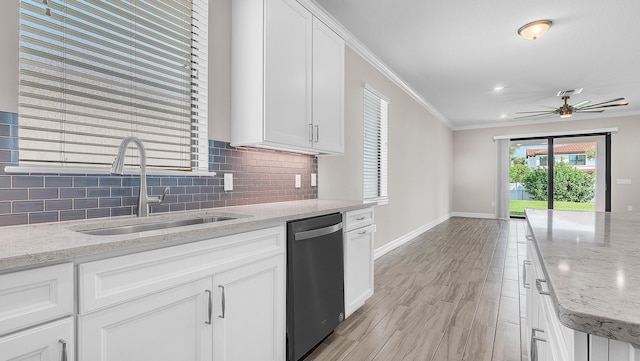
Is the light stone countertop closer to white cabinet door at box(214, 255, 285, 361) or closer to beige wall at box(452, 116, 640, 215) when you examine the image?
white cabinet door at box(214, 255, 285, 361)

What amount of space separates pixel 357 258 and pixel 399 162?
2857 millimetres

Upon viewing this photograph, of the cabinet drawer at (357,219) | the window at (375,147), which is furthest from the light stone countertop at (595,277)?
the window at (375,147)

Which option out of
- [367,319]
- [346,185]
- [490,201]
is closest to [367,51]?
[346,185]

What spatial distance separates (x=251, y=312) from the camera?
4.89 feet

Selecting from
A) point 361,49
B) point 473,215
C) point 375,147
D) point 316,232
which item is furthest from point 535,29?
point 473,215

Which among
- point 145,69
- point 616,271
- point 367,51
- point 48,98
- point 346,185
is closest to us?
point 616,271

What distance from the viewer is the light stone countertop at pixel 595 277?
0.51 meters

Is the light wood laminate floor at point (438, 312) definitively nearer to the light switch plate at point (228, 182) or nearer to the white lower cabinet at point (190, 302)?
the white lower cabinet at point (190, 302)

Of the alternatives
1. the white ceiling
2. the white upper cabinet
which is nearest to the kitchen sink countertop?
the white upper cabinet

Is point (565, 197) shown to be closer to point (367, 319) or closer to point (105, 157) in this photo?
point (367, 319)

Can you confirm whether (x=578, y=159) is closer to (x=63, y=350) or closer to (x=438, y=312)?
(x=438, y=312)

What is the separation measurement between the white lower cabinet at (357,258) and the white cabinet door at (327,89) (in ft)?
2.13

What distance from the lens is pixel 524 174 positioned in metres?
8.16

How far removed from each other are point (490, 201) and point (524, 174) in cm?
109
